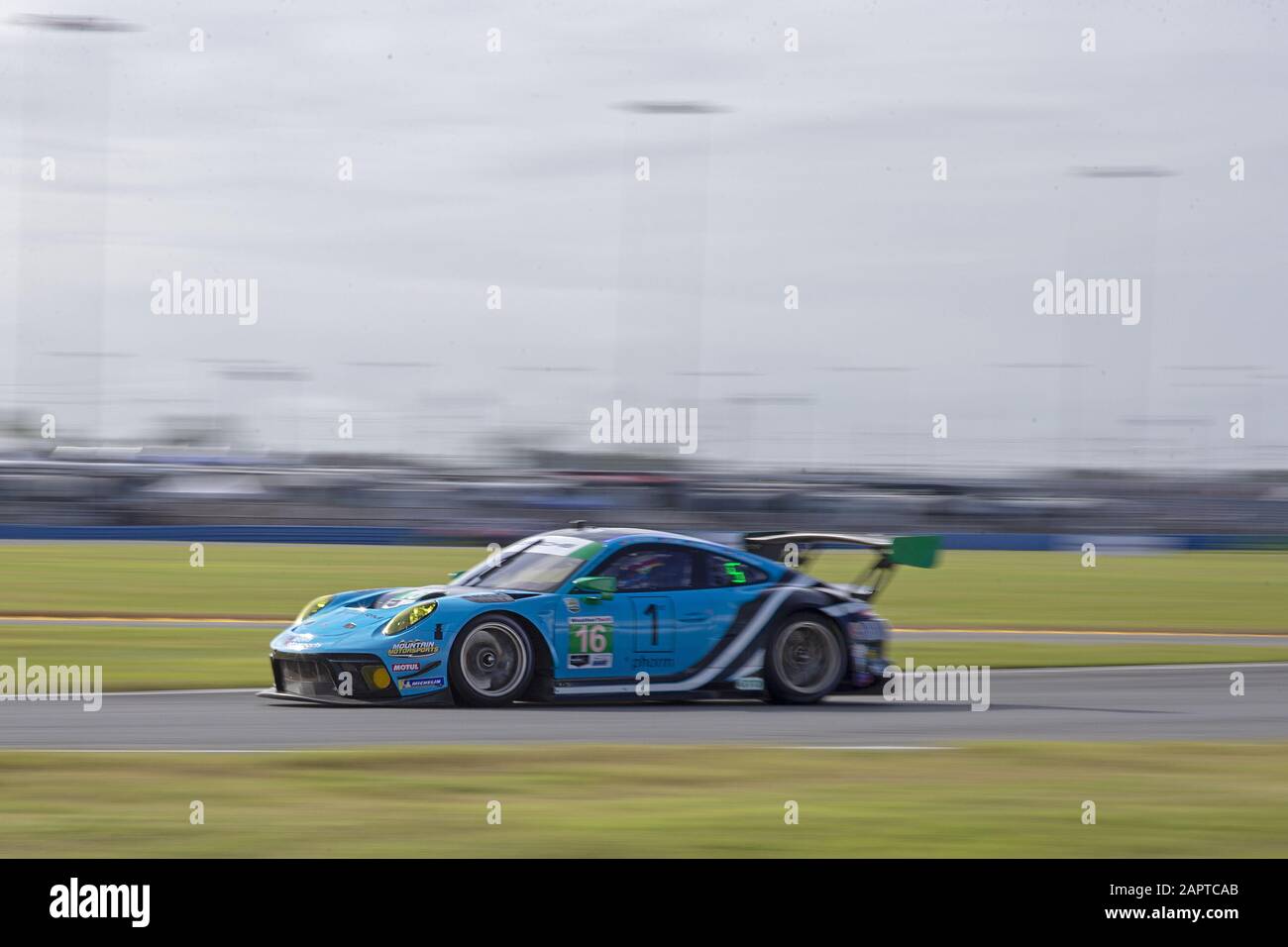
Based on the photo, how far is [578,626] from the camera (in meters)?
10.7

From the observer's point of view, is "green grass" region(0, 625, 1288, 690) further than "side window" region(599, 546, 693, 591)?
Yes

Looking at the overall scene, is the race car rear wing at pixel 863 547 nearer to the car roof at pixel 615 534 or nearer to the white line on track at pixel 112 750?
the car roof at pixel 615 534

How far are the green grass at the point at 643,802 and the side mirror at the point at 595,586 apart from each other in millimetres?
2068

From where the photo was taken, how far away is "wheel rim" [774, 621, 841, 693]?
37.3ft

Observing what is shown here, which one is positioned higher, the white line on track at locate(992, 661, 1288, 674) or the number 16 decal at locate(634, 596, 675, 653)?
the number 16 decal at locate(634, 596, 675, 653)

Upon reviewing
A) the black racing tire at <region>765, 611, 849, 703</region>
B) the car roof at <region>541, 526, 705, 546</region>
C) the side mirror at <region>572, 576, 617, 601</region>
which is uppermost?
the car roof at <region>541, 526, 705, 546</region>

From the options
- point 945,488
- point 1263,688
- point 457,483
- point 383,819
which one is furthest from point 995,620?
point 945,488

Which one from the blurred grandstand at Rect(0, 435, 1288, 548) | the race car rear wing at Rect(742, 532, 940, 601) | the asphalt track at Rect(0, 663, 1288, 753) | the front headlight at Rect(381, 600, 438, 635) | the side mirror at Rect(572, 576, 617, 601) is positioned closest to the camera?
the asphalt track at Rect(0, 663, 1288, 753)

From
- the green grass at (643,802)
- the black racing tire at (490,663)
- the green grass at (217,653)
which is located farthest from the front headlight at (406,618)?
the green grass at (217,653)

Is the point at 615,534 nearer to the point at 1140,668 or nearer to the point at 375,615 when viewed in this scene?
the point at 375,615
